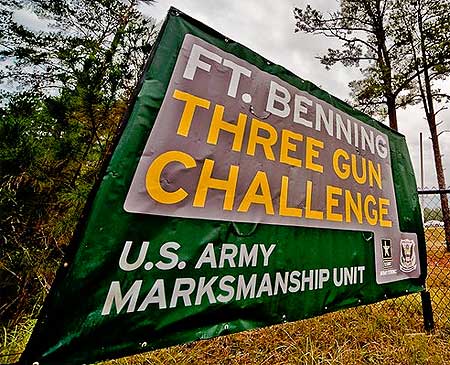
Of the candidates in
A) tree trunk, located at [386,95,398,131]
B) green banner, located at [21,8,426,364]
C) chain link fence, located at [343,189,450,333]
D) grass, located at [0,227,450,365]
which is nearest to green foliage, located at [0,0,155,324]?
grass, located at [0,227,450,365]

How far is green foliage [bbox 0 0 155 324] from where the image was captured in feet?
4.76

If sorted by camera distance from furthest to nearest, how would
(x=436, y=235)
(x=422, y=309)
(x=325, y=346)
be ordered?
(x=436, y=235) → (x=422, y=309) → (x=325, y=346)

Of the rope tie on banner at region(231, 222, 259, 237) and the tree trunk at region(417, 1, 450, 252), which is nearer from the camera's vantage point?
the rope tie on banner at region(231, 222, 259, 237)

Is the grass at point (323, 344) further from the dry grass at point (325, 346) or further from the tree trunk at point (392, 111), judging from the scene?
the tree trunk at point (392, 111)

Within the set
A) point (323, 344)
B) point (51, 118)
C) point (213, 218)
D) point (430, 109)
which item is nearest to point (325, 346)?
point (323, 344)

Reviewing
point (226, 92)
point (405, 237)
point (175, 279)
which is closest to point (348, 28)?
point (405, 237)

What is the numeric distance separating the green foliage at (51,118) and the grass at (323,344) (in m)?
0.40

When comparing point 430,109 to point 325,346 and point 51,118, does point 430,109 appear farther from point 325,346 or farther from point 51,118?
point 51,118

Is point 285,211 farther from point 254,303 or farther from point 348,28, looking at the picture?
point 348,28

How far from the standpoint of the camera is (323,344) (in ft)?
6.36

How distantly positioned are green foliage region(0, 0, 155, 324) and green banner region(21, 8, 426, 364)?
→ 0.65m

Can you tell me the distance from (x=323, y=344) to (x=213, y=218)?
136 cm

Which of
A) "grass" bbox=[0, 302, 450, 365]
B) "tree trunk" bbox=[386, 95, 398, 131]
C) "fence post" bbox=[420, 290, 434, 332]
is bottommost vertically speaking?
"grass" bbox=[0, 302, 450, 365]

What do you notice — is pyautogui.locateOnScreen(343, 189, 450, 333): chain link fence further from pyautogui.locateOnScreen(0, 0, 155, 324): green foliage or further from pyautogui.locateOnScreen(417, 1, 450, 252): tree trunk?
pyautogui.locateOnScreen(417, 1, 450, 252): tree trunk
